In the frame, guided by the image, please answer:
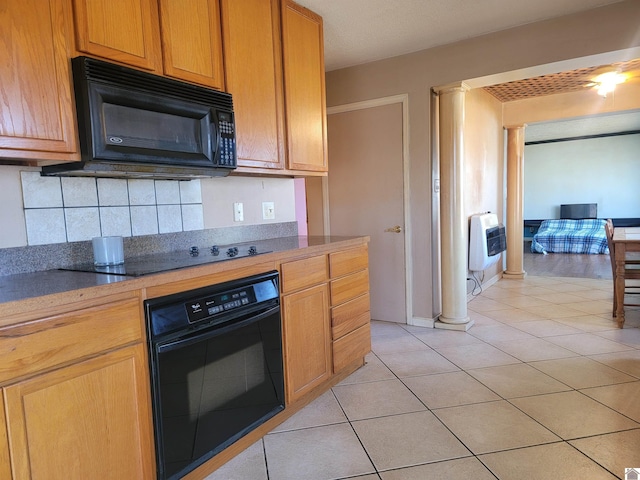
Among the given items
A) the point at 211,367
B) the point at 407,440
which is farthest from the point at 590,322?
the point at 211,367

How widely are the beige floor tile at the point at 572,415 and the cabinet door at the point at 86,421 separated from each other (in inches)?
69.9

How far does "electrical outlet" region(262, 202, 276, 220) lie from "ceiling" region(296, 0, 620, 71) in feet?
4.03

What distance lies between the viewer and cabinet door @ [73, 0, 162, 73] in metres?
1.41

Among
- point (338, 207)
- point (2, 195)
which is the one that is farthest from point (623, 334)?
point (2, 195)

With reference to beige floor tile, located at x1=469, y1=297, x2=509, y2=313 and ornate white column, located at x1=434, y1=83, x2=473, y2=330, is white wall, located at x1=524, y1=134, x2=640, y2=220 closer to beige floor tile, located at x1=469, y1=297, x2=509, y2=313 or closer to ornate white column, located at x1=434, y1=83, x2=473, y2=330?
beige floor tile, located at x1=469, y1=297, x2=509, y2=313

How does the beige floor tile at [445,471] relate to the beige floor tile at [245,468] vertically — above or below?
below

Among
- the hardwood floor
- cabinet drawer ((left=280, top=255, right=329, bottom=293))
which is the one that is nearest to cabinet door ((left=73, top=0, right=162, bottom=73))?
cabinet drawer ((left=280, top=255, right=329, bottom=293))

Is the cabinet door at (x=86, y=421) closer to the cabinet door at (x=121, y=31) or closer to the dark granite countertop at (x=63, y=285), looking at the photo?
the dark granite countertop at (x=63, y=285)

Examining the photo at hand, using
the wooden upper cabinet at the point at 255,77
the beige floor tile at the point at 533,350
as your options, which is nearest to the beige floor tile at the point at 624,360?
the beige floor tile at the point at 533,350

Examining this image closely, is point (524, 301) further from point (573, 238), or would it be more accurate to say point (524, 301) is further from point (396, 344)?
point (573, 238)

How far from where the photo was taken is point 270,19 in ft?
7.33

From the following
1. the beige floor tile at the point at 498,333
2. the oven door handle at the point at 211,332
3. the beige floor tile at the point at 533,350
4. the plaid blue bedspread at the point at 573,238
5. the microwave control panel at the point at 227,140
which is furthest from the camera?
the plaid blue bedspread at the point at 573,238

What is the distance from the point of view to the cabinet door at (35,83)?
1.24m

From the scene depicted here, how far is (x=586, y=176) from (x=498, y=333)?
7886 millimetres
